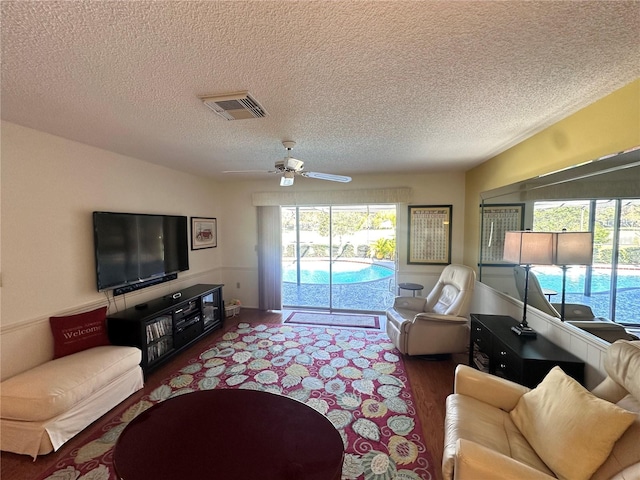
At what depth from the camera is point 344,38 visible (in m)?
1.23

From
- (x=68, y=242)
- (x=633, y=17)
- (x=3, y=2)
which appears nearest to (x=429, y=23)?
(x=633, y=17)

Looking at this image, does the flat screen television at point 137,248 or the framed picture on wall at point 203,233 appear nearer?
the flat screen television at point 137,248

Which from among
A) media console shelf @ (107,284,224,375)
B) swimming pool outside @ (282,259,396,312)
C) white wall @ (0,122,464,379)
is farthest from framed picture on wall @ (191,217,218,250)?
swimming pool outside @ (282,259,396,312)

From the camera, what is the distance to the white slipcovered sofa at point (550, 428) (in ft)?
3.94

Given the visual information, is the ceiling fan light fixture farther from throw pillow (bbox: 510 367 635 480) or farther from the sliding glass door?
throw pillow (bbox: 510 367 635 480)

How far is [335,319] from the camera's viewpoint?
15.2 feet

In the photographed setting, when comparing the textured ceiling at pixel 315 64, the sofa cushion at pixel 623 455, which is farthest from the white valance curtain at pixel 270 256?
the sofa cushion at pixel 623 455

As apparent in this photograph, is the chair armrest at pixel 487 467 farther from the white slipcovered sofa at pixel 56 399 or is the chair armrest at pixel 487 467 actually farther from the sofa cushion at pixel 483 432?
the white slipcovered sofa at pixel 56 399

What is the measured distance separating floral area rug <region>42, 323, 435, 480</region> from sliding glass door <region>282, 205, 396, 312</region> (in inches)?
46.7

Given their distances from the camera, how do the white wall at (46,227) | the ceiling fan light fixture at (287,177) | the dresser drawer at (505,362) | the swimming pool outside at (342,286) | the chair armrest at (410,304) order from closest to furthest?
the dresser drawer at (505,362) → the white wall at (46,227) → the ceiling fan light fixture at (287,177) → the chair armrest at (410,304) → the swimming pool outside at (342,286)

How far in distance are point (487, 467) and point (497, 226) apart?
8.72ft

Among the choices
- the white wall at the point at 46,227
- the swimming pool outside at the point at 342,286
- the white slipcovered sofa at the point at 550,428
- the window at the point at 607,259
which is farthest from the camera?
the swimming pool outside at the point at 342,286

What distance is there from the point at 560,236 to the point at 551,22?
1470 millimetres

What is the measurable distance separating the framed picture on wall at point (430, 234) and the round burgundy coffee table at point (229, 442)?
342 cm
